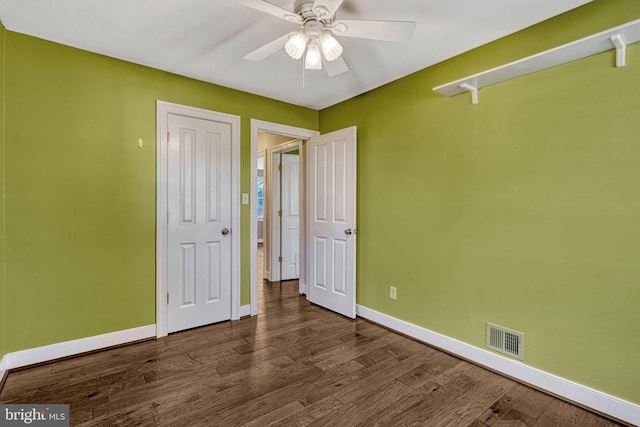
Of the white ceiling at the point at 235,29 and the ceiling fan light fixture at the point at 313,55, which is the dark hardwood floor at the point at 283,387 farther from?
the white ceiling at the point at 235,29

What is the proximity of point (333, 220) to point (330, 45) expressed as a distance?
6.74 feet

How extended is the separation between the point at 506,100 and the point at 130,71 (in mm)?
3059

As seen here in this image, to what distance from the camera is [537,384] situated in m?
2.06

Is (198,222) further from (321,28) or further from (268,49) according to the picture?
(321,28)

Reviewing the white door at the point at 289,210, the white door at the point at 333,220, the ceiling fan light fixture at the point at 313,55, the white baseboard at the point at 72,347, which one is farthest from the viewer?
the white door at the point at 289,210

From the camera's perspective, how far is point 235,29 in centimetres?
214

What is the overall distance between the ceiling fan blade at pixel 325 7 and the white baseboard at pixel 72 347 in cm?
283

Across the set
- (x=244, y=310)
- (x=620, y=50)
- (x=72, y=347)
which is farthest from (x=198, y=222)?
(x=620, y=50)

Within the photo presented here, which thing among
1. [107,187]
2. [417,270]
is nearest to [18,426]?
[107,187]

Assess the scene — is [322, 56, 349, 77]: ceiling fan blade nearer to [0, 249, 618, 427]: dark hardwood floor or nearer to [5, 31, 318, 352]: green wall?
[5, 31, 318, 352]: green wall

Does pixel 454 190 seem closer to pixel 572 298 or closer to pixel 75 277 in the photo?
pixel 572 298

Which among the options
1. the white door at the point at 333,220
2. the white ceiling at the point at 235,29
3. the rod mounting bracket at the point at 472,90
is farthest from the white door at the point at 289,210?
the rod mounting bracket at the point at 472,90

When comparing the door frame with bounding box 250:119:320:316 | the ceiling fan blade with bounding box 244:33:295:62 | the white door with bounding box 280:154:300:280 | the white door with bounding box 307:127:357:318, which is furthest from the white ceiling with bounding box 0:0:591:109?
the white door with bounding box 280:154:300:280

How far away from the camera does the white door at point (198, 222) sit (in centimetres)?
291
